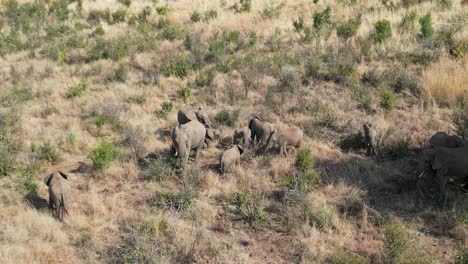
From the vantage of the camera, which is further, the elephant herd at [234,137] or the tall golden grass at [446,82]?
the tall golden grass at [446,82]

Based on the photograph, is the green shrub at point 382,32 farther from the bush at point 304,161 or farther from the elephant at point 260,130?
the bush at point 304,161

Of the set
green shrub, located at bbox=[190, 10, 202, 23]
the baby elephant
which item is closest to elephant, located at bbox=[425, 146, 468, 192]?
the baby elephant

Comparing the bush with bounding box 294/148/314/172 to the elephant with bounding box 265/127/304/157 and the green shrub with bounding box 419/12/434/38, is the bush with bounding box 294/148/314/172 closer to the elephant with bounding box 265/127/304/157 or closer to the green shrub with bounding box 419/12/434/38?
the elephant with bounding box 265/127/304/157

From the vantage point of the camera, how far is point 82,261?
24.0 feet

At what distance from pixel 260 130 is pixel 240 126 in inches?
63.4

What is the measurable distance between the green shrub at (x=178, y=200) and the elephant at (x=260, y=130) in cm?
→ 280

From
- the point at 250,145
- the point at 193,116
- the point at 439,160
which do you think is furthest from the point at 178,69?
the point at 439,160

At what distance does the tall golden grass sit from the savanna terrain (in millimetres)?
49

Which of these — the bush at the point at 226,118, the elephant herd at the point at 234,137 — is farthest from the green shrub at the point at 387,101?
the bush at the point at 226,118

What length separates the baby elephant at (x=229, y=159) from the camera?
32.0 feet

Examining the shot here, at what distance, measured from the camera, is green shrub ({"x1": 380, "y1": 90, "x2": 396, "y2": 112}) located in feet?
41.0

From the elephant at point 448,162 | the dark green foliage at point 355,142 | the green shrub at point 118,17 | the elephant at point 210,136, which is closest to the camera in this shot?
the elephant at point 448,162

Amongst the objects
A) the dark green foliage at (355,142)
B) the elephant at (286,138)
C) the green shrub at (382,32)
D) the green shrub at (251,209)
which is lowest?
the dark green foliage at (355,142)

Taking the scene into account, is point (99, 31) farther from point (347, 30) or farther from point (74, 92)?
point (347, 30)
